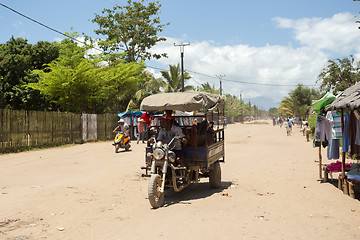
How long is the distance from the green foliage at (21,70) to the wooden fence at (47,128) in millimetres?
6697

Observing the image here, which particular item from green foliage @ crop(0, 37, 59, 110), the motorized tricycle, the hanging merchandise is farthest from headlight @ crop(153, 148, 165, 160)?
green foliage @ crop(0, 37, 59, 110)

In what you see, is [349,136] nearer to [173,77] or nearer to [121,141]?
[121,141]

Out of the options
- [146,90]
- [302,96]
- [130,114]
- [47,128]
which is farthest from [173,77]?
[302,96]

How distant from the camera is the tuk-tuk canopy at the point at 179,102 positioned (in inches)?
294

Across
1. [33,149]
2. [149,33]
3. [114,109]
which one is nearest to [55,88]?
[33,149]

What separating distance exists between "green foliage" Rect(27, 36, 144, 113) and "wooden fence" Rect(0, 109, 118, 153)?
248 centimetres

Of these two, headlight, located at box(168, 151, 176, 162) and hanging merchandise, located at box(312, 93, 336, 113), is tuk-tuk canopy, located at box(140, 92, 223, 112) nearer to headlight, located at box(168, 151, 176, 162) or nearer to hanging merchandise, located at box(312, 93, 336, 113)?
headlight, located at box(168, 151, 176, 162)

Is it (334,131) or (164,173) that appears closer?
(164,173)

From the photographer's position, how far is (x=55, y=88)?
25.5 m

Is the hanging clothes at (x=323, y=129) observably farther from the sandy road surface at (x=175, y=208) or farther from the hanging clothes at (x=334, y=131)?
the sandy road surface at (x=175, y=208)

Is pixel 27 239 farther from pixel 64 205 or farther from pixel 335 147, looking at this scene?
pixel 335 147

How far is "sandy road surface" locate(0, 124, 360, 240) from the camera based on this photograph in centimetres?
538

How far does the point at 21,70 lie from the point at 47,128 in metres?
11.4

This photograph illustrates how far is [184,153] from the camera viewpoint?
8.12 metres
